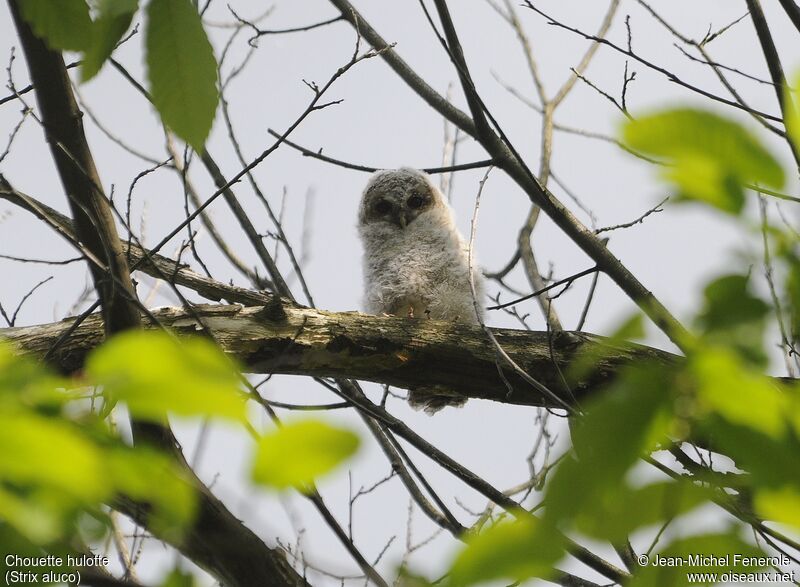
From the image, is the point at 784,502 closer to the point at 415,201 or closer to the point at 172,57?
the point at 172,57

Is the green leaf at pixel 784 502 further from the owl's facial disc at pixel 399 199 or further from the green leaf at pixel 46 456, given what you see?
the owl's facial disc at pixel 399 199

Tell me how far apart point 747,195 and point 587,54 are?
15.7 feet

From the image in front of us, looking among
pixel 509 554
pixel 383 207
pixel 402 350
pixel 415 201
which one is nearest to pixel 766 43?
pixel 402 350

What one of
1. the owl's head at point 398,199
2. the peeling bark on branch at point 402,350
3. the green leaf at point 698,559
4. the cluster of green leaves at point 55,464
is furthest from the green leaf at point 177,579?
the owl's head at point 398,199

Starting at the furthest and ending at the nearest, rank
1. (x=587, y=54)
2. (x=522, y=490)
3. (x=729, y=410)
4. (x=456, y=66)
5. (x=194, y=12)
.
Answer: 1. (x=587, y=54)
2. (x=522, y=490)
3. (x=456, y=66)
4. (x=194, y=12)
5. (x=729, y=410)

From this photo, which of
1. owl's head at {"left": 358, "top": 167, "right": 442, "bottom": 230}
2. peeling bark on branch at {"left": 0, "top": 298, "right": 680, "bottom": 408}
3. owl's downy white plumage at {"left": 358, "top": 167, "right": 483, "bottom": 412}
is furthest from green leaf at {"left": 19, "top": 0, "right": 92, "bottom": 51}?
owl's head at {"left": 358, "top": 167, "right": 442, "bottom": 230}

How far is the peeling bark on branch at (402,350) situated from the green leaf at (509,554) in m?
2.21

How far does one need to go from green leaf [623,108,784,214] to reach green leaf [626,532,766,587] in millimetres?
305

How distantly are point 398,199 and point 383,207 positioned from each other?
0.42 ft

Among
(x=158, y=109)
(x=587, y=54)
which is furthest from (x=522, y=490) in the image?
(x=158, y=109)

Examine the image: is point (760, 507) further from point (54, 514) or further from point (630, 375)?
point (54, 514)

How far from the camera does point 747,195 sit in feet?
1.94

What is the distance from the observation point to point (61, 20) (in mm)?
894

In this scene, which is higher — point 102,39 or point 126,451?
point 102,39
